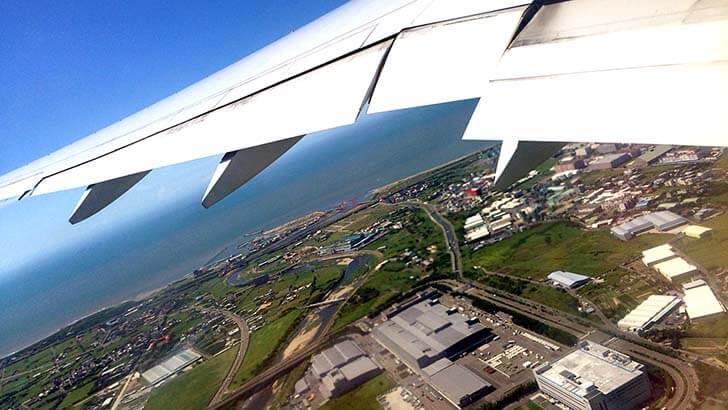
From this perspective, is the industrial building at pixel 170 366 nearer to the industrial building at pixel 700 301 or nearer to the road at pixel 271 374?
the road at pixel 271 374

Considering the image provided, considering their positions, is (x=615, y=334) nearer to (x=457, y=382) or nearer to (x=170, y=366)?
(x=457, y=382)

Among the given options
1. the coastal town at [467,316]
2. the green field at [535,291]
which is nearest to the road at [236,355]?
the coastal town at [467,316]

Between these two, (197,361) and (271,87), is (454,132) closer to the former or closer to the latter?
(197,361)

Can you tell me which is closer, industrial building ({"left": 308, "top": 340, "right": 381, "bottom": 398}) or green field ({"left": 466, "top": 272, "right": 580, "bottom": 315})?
industrial building ({"left": 308, "top": 340, "right": 381, "bottom": 398})

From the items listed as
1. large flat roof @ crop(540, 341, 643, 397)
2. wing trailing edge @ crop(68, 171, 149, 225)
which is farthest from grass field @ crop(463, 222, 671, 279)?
wing trailing edge @ crop(68, 171, 149, 225)

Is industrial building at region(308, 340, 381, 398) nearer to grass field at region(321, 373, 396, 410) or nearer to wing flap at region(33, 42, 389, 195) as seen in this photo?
grass field at region(321, 373, 396, 410)

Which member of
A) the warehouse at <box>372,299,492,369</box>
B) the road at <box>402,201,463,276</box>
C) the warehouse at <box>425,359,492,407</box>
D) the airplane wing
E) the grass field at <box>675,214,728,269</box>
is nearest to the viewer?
the airplane wing
